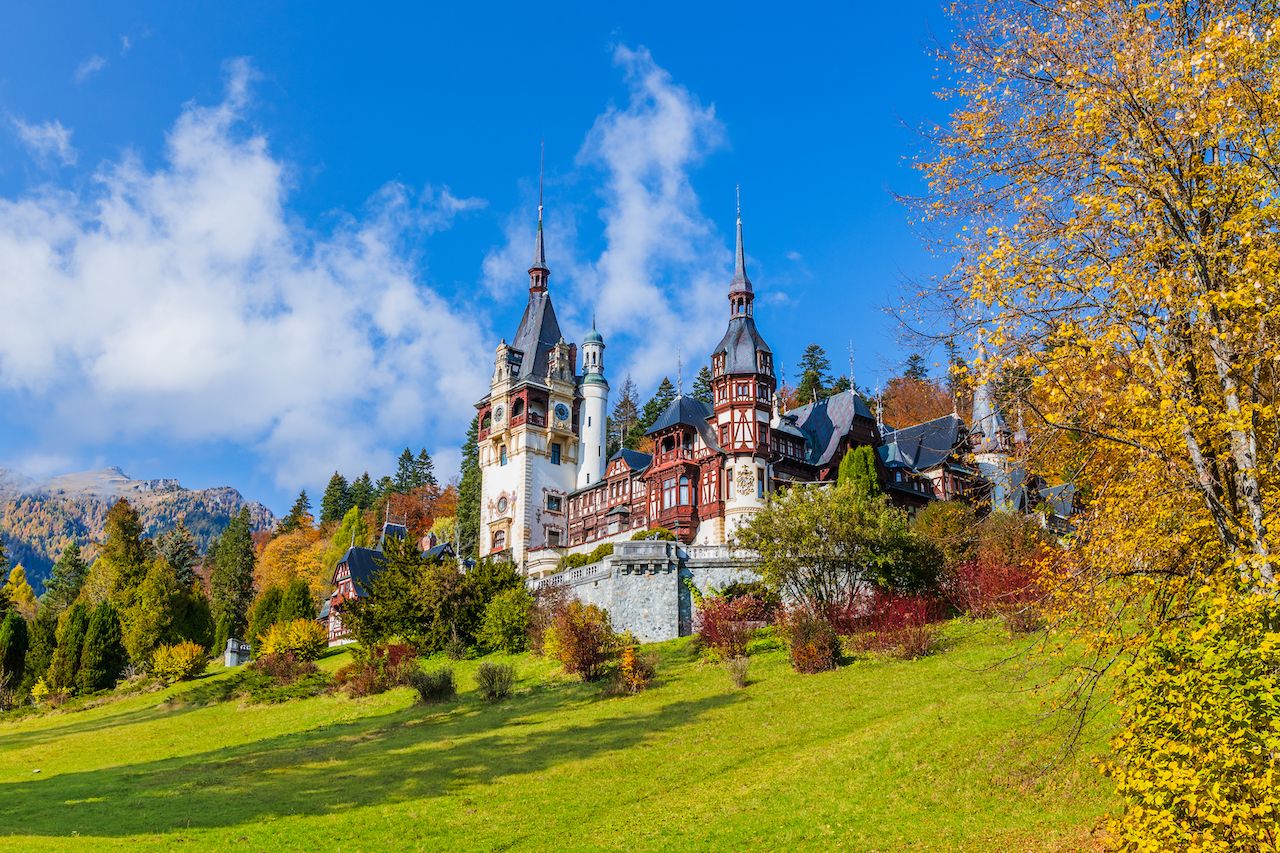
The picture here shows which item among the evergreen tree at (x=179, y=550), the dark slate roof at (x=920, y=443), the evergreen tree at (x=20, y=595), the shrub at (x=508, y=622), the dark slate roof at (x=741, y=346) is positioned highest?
the dark slate roof at (x=741, y=346)

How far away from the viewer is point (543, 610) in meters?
42.1

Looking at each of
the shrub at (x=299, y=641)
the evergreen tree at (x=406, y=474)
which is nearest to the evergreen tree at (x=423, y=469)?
the evergreen tree at (x=406, y=474)

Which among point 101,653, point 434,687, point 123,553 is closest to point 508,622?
point 434,687

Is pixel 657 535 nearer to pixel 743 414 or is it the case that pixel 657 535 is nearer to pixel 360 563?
pixel 743 414

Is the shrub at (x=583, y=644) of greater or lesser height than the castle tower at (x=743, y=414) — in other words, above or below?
below

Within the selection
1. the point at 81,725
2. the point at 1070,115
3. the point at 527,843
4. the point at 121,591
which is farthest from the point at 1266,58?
the point at 121,591

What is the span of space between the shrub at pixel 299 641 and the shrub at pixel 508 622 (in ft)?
38.5

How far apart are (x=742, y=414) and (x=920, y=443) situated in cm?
1351

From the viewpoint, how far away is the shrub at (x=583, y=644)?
33156mm

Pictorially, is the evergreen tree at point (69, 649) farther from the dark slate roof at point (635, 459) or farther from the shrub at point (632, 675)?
the shrub at point (632, 675)

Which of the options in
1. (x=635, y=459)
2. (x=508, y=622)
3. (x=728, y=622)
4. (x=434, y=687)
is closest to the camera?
(x=434, y=687)

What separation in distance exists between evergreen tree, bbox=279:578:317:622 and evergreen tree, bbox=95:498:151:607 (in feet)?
34.8

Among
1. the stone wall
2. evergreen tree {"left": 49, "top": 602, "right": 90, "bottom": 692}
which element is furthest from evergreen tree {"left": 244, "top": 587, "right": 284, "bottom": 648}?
the stone wall

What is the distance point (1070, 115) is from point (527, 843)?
543 inches
